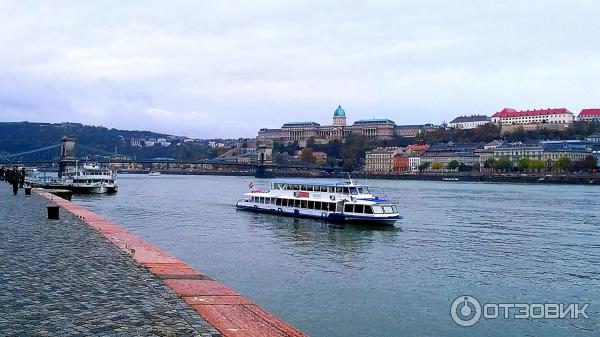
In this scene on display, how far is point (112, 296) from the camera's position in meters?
7.96

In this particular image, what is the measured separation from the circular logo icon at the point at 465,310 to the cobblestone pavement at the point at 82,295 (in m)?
5.57

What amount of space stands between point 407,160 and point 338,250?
126m

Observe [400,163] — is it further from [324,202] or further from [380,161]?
[324,202]

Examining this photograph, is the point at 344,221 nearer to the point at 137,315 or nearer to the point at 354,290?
the point at 354,290

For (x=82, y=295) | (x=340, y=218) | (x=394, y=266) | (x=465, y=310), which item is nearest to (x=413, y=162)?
(x=340, y=218)

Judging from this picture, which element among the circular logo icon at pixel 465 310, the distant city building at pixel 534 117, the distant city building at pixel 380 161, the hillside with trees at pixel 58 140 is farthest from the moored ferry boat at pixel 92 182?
the distant city building at pixel 534 117

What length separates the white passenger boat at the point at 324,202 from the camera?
28.9 m

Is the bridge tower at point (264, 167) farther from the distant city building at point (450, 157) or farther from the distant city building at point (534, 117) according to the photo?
the distant city building at point (534, 117)

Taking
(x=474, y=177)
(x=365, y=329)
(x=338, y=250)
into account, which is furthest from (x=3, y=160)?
(x=365, y=329)

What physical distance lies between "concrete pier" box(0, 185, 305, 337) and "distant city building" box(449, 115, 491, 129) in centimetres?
17012

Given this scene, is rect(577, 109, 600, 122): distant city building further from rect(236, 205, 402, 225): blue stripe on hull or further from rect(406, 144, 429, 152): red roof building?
rect(236, 205, 402, 225): blue stripe on hull

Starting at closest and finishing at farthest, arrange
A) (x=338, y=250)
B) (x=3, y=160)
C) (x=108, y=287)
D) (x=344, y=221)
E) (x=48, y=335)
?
1. (x=48, y=335)
2. (x=108, y=287)
3. (x=338, y=250)
4. (x=344, y=221)
5. (x=3, y=160)

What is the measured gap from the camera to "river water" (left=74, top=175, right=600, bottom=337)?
11.4 meters

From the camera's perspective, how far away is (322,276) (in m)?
15.5
